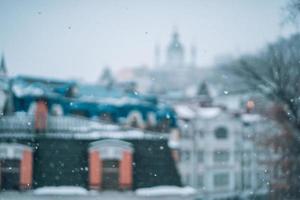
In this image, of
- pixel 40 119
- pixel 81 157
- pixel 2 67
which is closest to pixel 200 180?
pixel 81 157

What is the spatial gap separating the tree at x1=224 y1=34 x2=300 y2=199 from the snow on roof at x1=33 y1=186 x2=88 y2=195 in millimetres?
1381

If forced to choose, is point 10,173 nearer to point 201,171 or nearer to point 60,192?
point 60,192

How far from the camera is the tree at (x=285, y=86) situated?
2209 millimetres

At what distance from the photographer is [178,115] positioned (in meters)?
5.01

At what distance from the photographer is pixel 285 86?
2.20 m

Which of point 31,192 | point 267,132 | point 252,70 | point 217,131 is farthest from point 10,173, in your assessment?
point 217,131

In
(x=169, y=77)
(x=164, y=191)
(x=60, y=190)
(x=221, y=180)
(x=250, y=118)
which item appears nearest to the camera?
(x=60, y=190)

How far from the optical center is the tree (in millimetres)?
2209

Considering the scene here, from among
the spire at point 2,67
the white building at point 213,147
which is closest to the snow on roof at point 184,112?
the white building at point 213,147

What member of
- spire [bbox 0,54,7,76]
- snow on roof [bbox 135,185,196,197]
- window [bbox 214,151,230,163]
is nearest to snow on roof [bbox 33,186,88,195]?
snow on roof [bbox 135,185,196,197]

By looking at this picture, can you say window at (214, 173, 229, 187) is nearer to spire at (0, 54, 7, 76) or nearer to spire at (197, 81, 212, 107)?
spire at (197, 81, 212, 107)

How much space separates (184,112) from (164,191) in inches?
117

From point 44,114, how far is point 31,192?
0.64m

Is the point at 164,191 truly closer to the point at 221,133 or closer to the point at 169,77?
the point at 221,133
